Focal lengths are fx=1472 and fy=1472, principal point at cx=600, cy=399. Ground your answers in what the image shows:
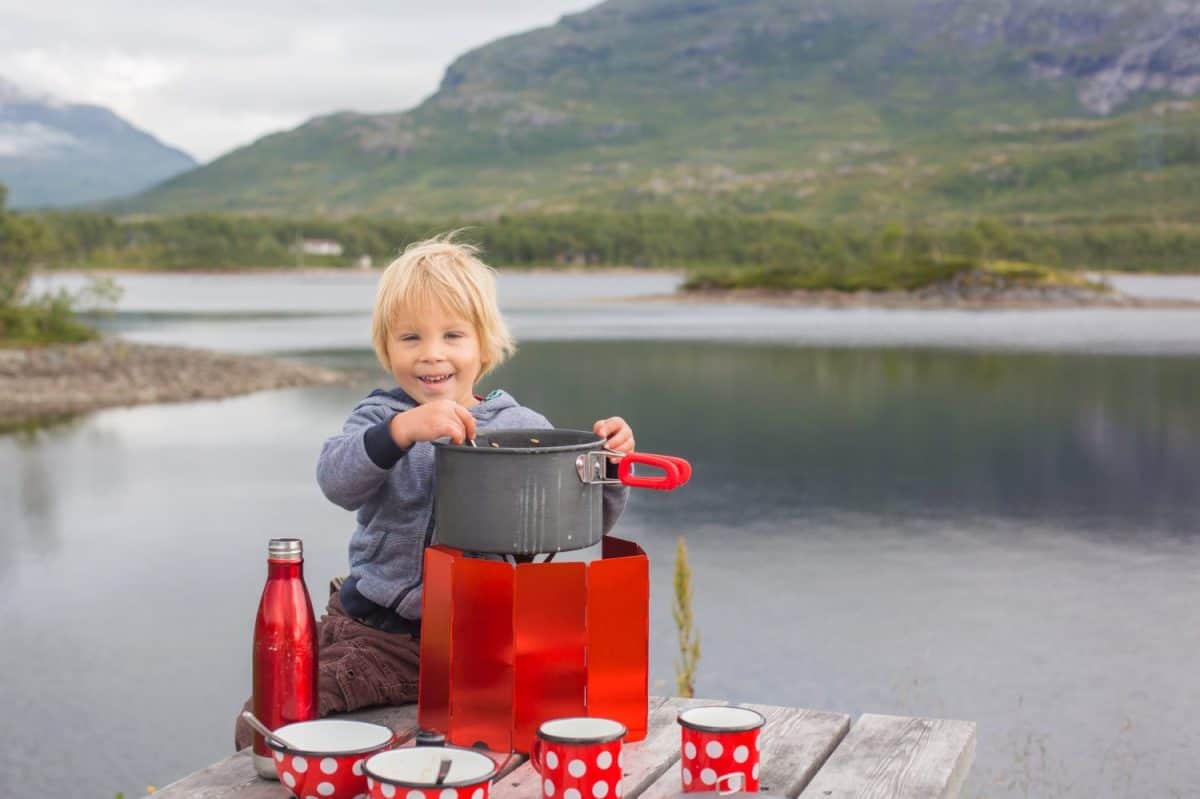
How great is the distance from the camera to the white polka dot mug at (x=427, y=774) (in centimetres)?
210

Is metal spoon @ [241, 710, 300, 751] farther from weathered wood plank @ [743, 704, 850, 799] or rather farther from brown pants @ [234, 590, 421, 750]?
weathered wood plank @ [743, 704, 850, 799]

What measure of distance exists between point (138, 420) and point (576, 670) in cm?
1639

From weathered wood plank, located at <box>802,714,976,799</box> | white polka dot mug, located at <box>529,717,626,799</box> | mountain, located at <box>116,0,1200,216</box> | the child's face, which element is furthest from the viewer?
mountain, located at <box>116,0,1200,216</box>

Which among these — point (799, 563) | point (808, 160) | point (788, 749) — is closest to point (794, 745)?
point (788, 749)

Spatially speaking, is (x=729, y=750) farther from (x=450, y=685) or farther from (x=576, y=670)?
(x=450, y=685)

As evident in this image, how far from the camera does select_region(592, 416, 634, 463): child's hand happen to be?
278 centimetres

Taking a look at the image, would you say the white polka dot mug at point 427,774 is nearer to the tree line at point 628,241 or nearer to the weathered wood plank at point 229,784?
the weathered wood plank at point 229,784

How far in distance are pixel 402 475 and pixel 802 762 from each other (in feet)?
3.29

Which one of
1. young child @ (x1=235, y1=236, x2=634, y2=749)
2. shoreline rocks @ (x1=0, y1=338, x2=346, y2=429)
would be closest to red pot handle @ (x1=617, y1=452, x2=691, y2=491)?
young child @ (x1=235, y1=236, x2=634, y2=749)

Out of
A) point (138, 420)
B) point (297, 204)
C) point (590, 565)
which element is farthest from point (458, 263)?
point (297, 204)

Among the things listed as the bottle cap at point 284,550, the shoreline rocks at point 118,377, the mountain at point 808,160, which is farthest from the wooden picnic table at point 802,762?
the mountain at point 808,160

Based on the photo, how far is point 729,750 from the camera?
2375 mm

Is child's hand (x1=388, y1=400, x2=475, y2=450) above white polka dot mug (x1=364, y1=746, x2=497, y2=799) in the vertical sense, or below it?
above

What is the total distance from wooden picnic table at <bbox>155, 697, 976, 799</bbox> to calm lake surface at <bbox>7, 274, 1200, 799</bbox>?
278cm
